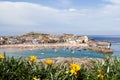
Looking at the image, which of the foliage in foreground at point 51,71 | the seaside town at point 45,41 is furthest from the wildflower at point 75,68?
the seaside town at point 45,41

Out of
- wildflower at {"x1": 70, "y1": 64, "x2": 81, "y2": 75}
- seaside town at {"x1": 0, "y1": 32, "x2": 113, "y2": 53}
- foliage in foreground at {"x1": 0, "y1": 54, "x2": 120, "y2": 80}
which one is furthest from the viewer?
seaside town at {"x1": 0, "y1": 32, "x2": 113, "y2": 53}

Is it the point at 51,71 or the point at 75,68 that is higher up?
the point at 75,68

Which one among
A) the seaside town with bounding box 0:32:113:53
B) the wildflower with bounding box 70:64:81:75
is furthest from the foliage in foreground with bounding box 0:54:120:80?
the seaside town with bounding box 0:32:113:53

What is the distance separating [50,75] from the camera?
26.1 feet

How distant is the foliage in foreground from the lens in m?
7.70

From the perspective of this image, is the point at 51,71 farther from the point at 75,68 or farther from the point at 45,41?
the point at 45,41

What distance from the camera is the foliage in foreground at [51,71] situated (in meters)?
7.70

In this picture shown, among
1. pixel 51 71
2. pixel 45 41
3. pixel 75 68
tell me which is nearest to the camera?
pixel 75 68

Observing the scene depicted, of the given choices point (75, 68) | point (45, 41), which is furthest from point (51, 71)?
point (45, 41)

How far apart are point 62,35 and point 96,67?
18988cm

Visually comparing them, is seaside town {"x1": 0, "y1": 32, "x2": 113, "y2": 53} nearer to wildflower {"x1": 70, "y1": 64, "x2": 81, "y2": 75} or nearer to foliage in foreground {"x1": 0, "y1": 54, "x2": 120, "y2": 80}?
foliage in foreground {"x1": 0, "y1": 54, "x2": 120, "y2": 80}

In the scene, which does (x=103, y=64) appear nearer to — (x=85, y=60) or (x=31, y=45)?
(x=85, y=60)

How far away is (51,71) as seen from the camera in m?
8.20

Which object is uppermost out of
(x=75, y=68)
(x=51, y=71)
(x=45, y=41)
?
(x=75, y=68)
